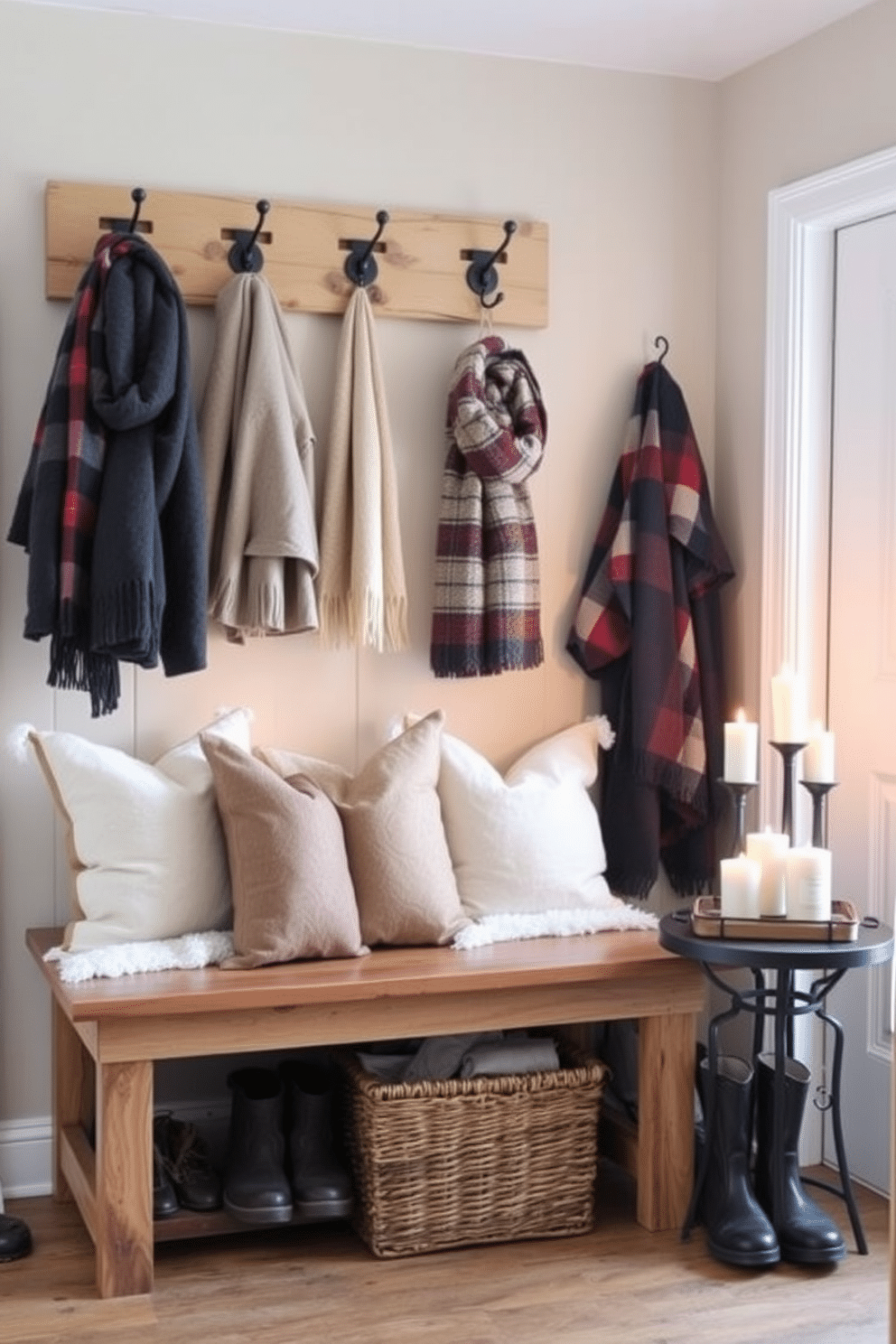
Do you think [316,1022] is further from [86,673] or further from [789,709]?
[789,709]

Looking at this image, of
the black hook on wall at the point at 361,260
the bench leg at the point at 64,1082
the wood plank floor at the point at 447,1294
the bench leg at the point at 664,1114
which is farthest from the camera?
the black hook on wall at the point at 361,260

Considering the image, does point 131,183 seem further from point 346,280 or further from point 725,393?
point 725,393

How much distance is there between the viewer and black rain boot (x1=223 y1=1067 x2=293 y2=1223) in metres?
3.05

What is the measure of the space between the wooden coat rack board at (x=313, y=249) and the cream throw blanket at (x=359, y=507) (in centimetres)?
9

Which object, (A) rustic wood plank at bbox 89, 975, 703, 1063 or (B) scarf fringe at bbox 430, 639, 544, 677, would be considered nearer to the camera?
(A) rustic wood plank at bbox 89, 975, 703, 1063

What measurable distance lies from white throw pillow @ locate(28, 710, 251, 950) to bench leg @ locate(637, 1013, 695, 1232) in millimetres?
837

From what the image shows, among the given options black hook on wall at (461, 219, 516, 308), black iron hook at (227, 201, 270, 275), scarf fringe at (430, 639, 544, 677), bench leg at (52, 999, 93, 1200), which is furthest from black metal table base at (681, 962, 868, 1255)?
black iron hook at (227, 201, 270, 275)

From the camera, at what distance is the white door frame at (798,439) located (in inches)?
137

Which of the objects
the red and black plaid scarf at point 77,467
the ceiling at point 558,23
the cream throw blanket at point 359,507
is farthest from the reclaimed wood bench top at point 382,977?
the ceiling at point 558,23

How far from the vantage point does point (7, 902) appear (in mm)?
3357

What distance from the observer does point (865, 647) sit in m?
3.42

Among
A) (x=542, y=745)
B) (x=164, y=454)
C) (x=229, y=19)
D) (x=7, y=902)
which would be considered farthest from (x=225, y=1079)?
(x=229, y=19)

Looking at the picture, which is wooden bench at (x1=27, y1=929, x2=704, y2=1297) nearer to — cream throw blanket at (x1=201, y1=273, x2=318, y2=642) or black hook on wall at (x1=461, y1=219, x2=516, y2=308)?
cream throw blanket at (x1=201, y1=273, x2=318, y2=642)

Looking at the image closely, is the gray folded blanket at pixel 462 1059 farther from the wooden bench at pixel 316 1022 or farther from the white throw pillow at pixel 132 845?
the white throw pillow at pixel 132 845
